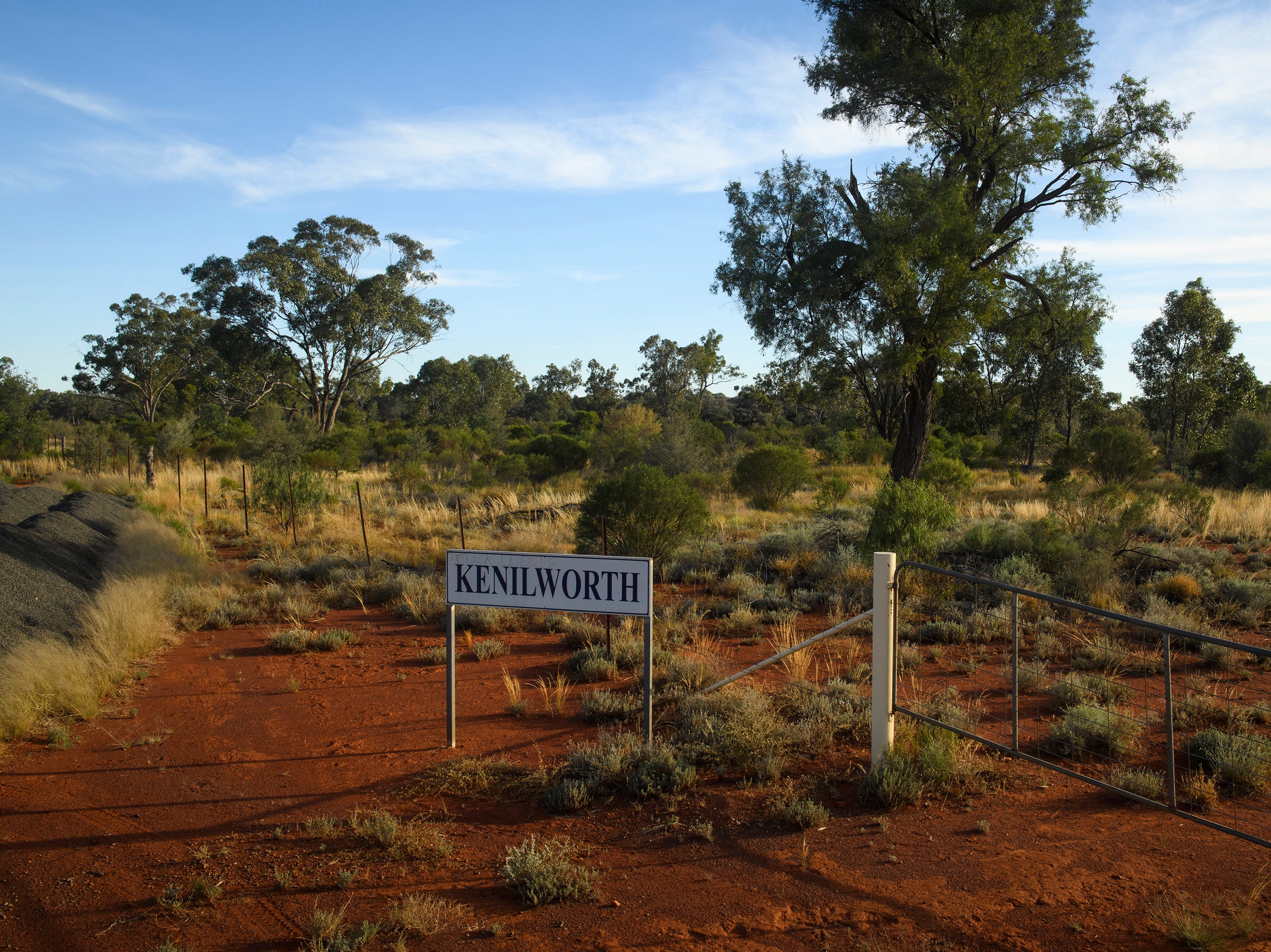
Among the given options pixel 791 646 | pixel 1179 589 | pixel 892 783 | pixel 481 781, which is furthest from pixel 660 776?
pixel 1179 589

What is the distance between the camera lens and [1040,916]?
396 centimetres

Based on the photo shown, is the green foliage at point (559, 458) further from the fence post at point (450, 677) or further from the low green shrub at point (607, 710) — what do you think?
the fence post at point (450, 677)

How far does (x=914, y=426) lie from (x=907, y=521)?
8268 millimetres

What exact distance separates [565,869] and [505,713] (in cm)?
329

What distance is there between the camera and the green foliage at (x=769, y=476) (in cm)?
2475

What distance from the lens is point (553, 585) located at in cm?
610

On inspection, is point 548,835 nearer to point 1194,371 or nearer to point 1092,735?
point 1092,735

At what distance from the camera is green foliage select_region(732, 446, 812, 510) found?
81.2 ft

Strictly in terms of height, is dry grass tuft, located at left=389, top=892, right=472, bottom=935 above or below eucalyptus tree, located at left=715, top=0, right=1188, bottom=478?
below

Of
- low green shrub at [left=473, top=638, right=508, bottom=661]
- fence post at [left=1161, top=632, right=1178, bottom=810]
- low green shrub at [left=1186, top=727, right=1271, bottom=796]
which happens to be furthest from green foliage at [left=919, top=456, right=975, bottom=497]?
fence post at [left=1161, top=632, right=1178, bottom=810]

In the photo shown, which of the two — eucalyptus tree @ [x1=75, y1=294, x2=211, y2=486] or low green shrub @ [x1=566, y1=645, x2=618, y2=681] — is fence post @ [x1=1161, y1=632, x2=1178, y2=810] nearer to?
low green shrub @ [x1=566, y1=645, x2=618, y2=681]

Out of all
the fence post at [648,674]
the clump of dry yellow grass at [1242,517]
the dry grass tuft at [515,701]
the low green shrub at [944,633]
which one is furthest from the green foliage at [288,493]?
the clump of dry yellow grass at [1242,517]

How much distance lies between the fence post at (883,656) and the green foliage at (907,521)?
7727 mm

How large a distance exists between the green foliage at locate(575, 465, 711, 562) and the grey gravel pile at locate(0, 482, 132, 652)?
7329mm
